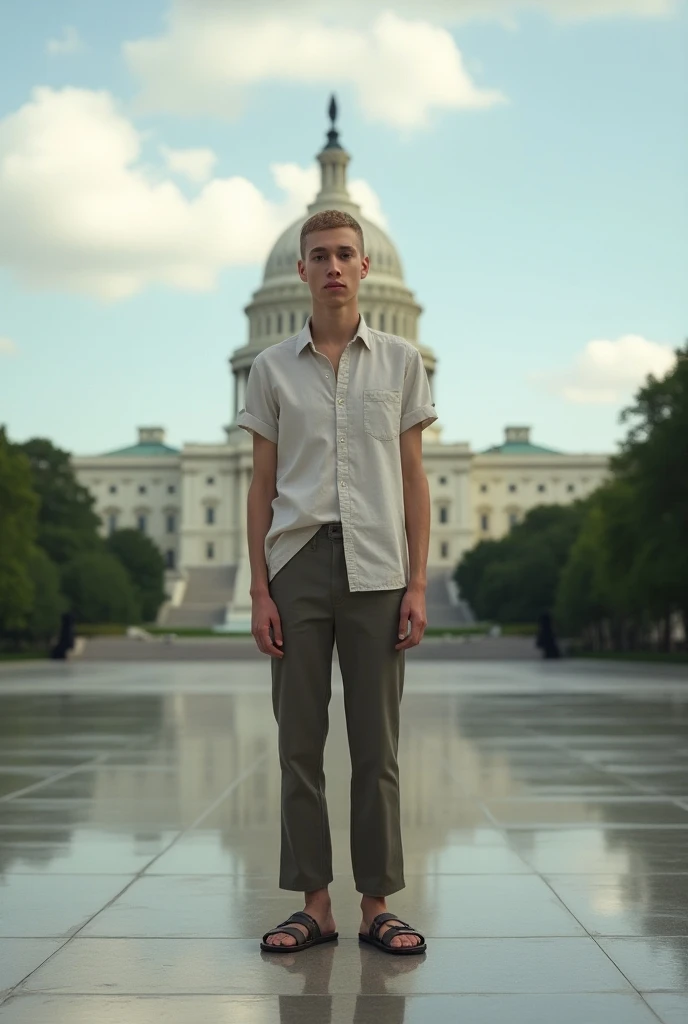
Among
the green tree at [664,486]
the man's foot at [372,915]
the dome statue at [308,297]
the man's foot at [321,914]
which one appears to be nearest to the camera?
the man's foot at [372,915]

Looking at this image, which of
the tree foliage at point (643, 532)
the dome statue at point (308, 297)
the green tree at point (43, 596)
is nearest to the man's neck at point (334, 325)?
the tree foliage at point (643, 532)

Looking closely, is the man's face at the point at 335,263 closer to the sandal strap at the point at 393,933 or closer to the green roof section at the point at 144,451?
the sandal strap at the point at 393,933

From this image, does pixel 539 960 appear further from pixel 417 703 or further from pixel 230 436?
pixel 230 436

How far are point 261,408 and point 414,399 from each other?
1.83ft

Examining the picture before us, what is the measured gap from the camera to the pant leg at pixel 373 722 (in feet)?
16.9

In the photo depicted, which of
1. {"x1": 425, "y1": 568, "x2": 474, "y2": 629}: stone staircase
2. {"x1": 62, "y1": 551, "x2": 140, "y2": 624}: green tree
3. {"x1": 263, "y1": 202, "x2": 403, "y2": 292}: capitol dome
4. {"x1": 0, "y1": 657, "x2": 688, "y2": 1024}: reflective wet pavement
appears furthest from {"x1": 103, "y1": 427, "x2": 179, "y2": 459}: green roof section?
{"x1": 0, "y1": 657, "x2": 688, "y2": 1024}: reflective wet pavement

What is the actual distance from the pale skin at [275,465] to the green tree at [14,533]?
40.5 metres

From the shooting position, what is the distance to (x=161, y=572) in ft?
317

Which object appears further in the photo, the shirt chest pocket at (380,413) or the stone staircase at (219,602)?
the stone staircase at (219,602)

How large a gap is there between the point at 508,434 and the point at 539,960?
498 feet

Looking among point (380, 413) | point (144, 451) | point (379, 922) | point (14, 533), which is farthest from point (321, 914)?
point (144, 451)

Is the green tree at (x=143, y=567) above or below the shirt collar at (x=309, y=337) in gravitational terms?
above

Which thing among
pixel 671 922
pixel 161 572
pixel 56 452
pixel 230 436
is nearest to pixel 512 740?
pixel 671 922

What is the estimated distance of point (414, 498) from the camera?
5.37 m
